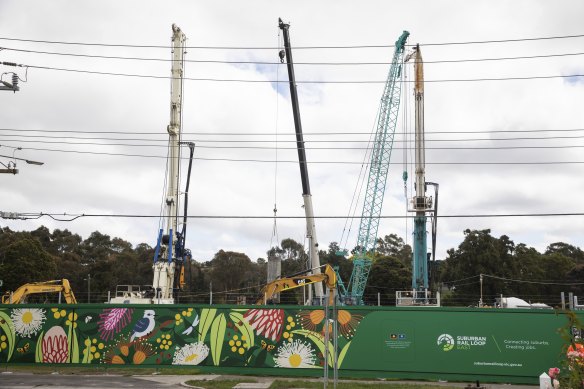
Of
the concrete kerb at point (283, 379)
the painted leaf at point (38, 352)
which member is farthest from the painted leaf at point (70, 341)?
the concrete kerb at point (283, 379)

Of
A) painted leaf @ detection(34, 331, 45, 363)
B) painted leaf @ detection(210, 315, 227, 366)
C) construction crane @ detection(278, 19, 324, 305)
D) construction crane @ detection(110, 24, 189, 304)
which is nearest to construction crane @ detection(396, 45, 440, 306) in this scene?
construction crane @ detection(278, 19, 324, 305)

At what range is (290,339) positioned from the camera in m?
18.2

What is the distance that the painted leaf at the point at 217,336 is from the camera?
1833 cm

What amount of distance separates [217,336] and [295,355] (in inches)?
107

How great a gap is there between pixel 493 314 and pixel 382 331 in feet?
11.9

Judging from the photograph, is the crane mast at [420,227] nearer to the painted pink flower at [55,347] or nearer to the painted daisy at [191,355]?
the painted daisy at [191,355]

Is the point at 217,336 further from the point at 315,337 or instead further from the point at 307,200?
the point at 307,200

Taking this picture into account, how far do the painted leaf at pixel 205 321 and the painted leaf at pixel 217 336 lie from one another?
17 cm

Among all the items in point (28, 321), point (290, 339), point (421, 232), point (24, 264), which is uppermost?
point (421, 232)

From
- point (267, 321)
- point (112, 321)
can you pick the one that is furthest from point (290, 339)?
point (112, 321)

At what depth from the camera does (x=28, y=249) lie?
65.7 m

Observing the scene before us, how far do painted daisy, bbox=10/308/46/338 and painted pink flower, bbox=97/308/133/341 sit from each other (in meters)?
2.12

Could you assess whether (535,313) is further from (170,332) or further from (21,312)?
(21,312)

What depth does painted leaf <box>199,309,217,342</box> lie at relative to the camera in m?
18.5
